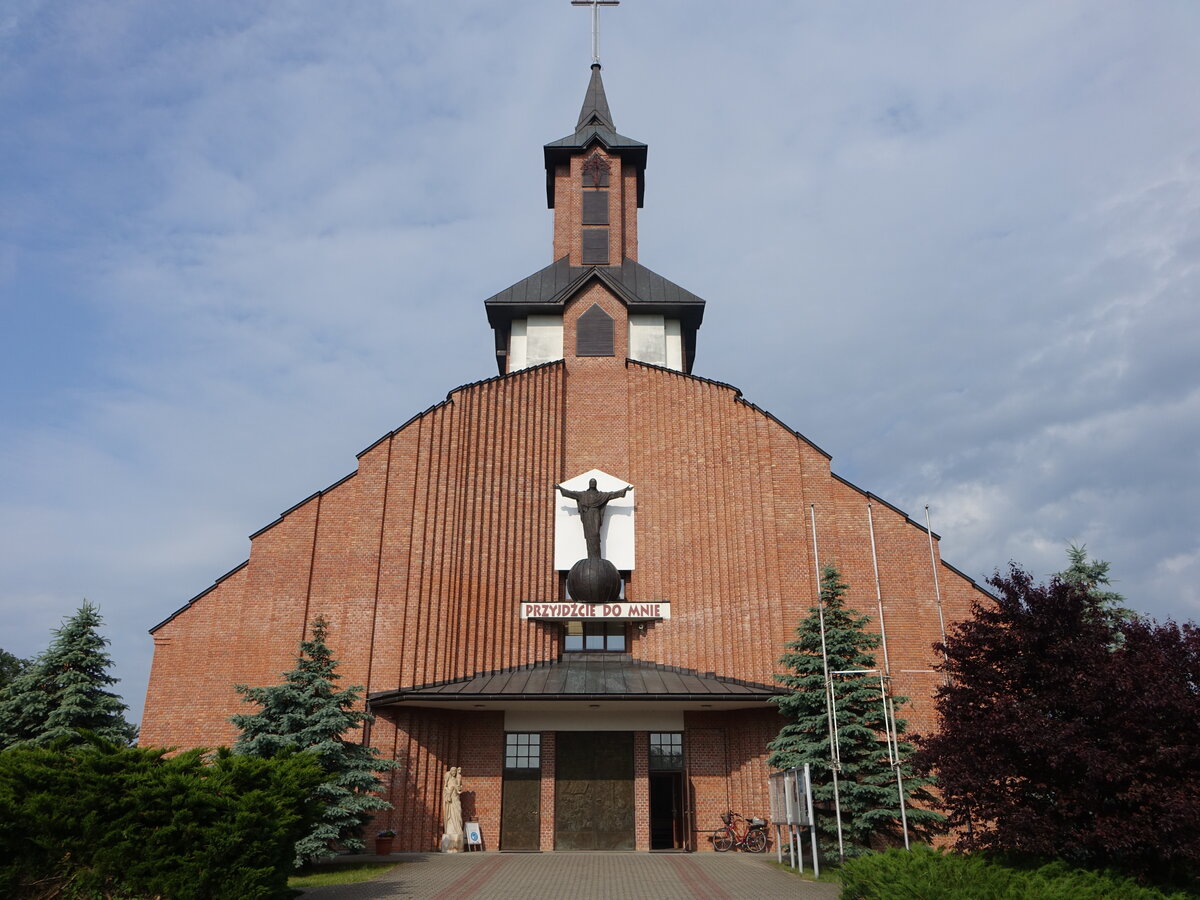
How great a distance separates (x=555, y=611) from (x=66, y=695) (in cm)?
1485

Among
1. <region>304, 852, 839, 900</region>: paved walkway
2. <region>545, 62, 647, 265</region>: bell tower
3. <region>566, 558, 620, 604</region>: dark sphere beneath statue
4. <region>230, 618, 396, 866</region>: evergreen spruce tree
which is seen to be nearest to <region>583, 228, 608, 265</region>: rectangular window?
<region>545, 62, 647, 265</region>: bell tower

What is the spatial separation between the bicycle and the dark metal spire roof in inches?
1133

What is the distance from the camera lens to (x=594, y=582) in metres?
26.3

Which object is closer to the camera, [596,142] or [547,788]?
[547,788]

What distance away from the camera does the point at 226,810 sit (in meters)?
12.2

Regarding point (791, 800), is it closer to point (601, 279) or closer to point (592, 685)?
point (592, 685)

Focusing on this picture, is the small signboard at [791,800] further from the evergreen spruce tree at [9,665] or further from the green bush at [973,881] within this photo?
the evergreen spruce tree at [9,665]

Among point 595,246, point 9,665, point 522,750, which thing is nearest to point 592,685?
point 522,750

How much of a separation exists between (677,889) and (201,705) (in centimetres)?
1492

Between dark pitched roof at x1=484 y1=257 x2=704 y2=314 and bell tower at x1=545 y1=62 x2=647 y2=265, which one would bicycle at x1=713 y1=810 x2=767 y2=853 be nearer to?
dark pitched roof at x1=484 y1=257 x2=704 y2=314

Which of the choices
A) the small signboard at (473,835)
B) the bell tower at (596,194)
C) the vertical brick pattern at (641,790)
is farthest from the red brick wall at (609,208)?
the small signboard at (473,835)

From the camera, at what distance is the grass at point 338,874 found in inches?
685

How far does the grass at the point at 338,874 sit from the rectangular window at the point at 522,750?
564cm

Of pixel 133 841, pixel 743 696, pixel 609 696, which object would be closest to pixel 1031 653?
pixel 743 696
